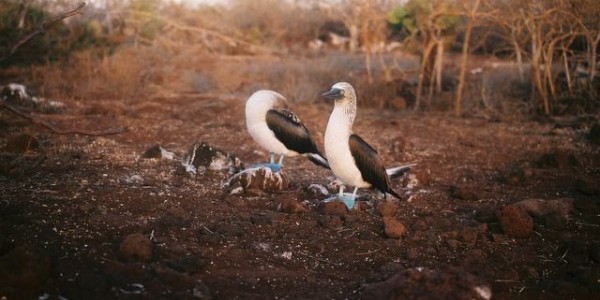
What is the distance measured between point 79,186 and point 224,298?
237cm

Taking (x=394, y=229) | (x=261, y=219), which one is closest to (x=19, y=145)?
(x=261, y=219)

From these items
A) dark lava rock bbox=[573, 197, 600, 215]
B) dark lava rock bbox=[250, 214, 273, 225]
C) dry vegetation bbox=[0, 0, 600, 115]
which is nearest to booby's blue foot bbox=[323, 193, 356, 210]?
dark lava rock bbox=[250, 214, 273, 225]

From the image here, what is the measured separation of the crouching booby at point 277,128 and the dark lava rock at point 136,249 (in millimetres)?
2410

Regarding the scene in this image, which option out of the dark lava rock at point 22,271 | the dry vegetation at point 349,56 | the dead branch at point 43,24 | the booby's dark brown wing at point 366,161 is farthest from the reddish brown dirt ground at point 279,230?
the dry vegetation at point 349,56

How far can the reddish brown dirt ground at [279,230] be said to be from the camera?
3539mm

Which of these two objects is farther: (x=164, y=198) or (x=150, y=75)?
(x=150, y=75)

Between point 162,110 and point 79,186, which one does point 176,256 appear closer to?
point 79,186

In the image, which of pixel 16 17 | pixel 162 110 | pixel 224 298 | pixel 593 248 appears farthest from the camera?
pixel 16 17

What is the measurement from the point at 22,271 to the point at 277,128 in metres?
3.20

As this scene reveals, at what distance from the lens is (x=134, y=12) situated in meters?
15.4

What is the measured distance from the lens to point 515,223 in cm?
484

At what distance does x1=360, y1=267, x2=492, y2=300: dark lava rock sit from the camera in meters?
3.39

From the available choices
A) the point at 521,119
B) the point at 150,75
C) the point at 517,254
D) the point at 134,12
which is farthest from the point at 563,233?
the point at 134,12

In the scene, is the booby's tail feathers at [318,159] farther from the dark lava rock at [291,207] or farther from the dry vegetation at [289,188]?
the dark lava rock at [291,207]
